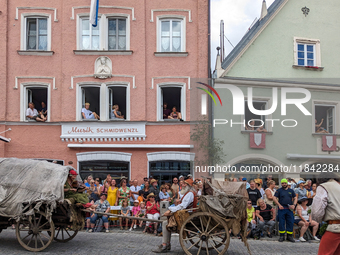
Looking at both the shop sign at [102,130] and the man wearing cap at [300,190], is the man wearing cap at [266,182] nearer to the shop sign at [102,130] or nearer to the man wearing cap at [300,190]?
the man wearing cap at [300,190]

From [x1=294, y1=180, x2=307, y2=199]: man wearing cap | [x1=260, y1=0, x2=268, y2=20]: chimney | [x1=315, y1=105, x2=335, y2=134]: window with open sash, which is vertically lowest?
[x1=294, y1=180, x2=307, y2=199]: man wearing cap

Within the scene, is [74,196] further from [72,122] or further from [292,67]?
[292,67]

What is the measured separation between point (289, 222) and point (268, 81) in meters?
6.76

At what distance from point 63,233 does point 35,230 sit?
4.59 ft

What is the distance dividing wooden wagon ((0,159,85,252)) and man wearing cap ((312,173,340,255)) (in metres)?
5.59

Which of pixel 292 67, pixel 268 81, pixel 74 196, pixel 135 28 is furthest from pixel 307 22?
pixel 74 196

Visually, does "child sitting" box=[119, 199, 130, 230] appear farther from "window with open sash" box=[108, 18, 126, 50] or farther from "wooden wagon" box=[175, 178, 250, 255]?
"window with open sash" box=[108, 18, 126, 50]

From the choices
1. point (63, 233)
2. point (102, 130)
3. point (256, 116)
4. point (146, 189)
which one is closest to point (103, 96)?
point (102, 130)

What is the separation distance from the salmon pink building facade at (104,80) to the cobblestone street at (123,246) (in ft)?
18.7

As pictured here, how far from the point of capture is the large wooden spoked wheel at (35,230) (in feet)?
31.7

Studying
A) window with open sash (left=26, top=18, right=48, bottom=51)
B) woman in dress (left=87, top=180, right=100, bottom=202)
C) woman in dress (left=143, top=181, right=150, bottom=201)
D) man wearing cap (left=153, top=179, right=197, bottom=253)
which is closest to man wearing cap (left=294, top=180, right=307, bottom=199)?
woman in dress (left=143, top=181, right=150, bottom=201)

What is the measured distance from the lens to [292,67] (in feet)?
→ 61.9

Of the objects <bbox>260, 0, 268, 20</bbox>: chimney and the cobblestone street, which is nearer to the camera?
the cobblestone street

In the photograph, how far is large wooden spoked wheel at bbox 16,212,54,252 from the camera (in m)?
9.65
